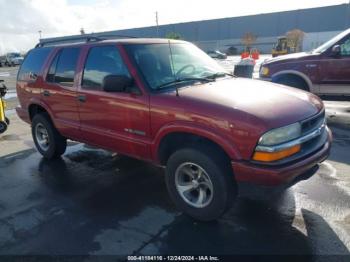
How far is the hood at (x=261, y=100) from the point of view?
10.4ft

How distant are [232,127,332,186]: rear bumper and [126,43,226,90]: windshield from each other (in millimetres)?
1335

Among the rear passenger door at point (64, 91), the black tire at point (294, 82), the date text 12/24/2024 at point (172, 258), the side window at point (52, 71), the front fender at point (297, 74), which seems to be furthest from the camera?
the black tire at point (294, 82)

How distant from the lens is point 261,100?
343cm

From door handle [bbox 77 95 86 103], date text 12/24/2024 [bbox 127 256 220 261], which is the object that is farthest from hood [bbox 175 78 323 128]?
door handle [bbox 77 95 86 103]

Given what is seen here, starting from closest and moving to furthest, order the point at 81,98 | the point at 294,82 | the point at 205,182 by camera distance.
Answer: the point at 205,182 < the point at 81,98 < the point at 294,82

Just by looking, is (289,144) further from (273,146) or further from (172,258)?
(172,258)

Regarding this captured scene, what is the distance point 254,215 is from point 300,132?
1.05 m

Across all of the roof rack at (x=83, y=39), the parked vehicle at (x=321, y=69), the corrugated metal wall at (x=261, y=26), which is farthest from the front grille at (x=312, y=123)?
the corrugated metal wall at (x=261, y=26)

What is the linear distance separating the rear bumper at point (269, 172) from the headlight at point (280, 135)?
0.22 m

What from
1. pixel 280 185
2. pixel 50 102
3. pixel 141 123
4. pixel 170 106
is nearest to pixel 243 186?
pixel 280 185

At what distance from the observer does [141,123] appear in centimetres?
391

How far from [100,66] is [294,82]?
5214mm

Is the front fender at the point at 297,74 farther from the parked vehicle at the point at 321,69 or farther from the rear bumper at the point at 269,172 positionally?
the rear bumper at the point at 269,172

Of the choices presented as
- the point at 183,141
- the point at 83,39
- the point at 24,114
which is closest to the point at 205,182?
the point at 183,141
